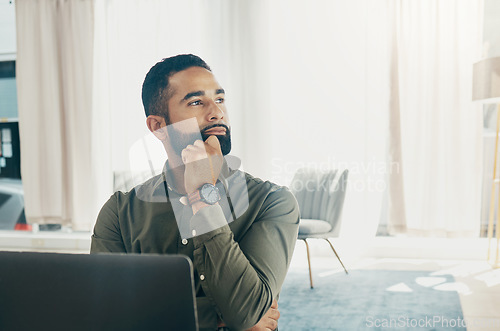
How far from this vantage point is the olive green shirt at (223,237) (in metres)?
0.86

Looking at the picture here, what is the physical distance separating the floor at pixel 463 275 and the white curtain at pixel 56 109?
2190mm

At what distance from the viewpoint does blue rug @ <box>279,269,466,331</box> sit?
233 cm

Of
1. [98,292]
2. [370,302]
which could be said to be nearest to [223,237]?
[98,292]

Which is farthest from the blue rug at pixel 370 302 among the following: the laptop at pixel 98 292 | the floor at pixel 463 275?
the laptop at pixel 98 292

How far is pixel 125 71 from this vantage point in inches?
158

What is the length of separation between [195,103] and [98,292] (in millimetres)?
518

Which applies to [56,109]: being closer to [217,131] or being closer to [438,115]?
[438,115]

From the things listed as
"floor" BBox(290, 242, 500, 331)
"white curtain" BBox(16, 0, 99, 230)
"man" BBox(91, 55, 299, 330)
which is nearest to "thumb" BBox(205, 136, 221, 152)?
"man" BBox(91, 55, 299, 330)

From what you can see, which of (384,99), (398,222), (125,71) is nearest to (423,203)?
(398,222)

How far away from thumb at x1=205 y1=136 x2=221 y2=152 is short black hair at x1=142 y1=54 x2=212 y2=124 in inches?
4.3

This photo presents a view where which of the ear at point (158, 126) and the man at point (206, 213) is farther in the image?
the ear at point (158, 126)

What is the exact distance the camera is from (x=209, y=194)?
0.91 m

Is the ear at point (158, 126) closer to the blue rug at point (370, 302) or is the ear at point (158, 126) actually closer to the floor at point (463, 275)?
the blue rug at point (370, 302)

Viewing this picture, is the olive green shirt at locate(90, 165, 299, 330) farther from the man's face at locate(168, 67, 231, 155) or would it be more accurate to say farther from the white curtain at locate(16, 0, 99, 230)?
the white curtain at locate(16, 0, 99, 230)
